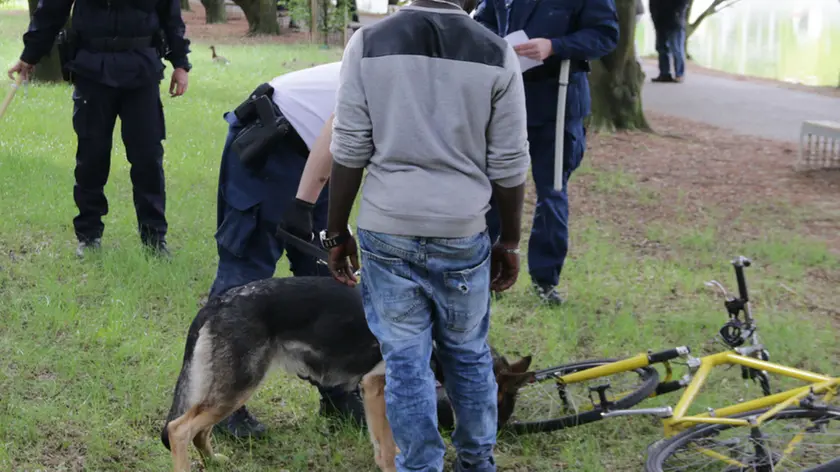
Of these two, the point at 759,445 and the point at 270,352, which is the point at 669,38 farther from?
the point at 270,352

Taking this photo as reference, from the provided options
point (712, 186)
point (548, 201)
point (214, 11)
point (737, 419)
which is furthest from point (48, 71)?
point (214, 11)

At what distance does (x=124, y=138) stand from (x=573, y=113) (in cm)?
274

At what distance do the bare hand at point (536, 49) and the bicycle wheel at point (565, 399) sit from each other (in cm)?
180

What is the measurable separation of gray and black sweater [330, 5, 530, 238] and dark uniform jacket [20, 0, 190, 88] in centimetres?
345

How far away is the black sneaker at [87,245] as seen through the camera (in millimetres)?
6215

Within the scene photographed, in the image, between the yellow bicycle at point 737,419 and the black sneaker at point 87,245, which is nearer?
the yellow bicycle at point 737,419

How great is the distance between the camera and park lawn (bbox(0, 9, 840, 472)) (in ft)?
12.8

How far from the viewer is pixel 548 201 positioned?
5.57m

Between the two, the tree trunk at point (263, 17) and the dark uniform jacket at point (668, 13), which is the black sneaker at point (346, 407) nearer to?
the dark uniform jacket at point (668, 13)

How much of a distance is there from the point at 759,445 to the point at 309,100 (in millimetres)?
2036

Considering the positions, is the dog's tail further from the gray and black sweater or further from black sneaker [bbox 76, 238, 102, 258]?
black sneaker [bbox 76, 238, 102, 258]

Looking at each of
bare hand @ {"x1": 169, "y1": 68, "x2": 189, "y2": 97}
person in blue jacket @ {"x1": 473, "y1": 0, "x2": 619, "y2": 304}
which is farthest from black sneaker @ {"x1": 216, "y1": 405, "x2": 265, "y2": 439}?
bare hand @ {"x1": 169, "y1": 68, "x2": 189, "y2": 97}

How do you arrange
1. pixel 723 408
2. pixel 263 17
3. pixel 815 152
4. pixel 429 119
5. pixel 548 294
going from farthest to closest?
pixel 263 17
pixel 815 152
pixel 548 294
pixel 723 408
pixel 429 119

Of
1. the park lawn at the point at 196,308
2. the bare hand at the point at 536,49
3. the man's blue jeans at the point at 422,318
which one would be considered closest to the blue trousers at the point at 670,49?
the park lawn at the point at 196,308
